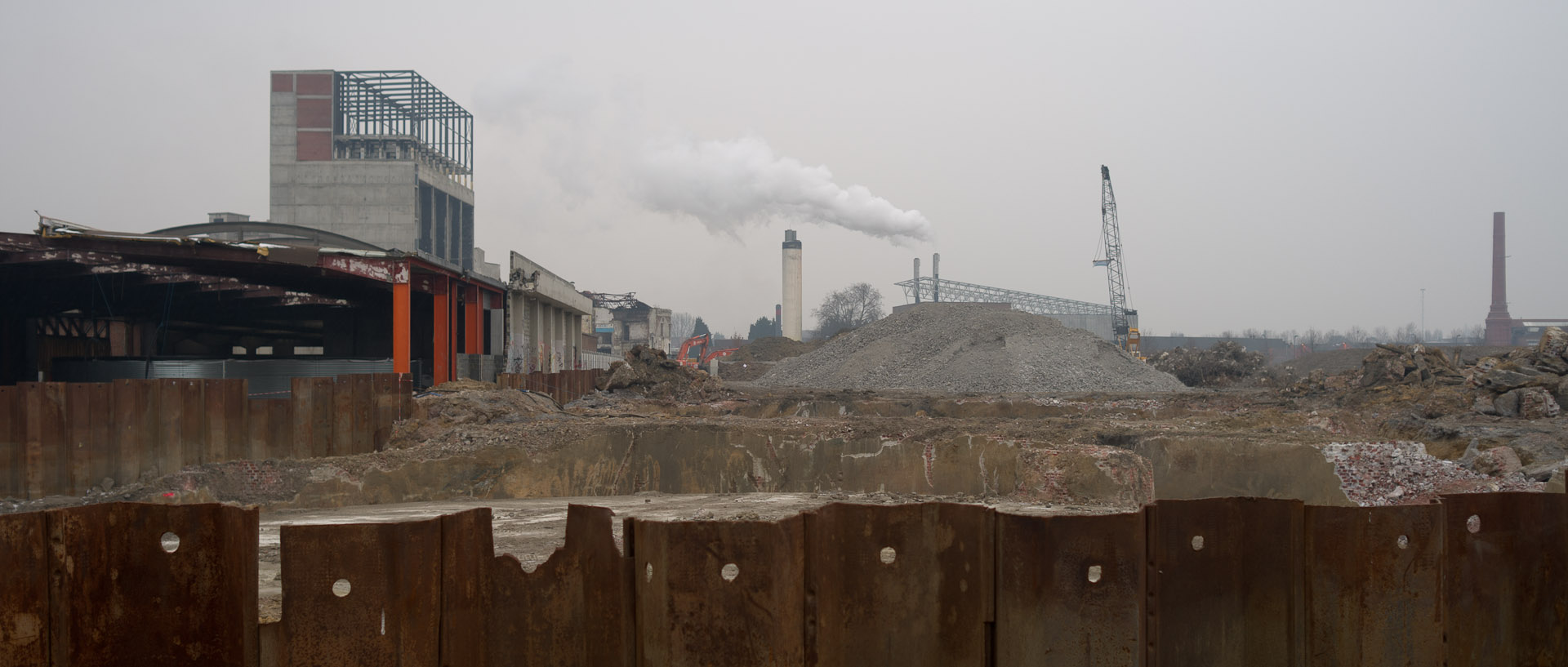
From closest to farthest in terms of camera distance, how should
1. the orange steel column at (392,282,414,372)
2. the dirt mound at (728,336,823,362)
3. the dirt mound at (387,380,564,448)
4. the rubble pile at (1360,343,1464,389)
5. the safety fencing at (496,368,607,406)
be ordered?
the dirt mound at (387,380,564,448) < the safety fencing at (496,368,607,406) < the orange steel column at (392,282,414,372) < the rubble pile at (1360,343,1464,389) < the dirt mound at (728,336,823,362)

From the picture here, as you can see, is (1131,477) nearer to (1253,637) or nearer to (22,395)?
(1253,637)

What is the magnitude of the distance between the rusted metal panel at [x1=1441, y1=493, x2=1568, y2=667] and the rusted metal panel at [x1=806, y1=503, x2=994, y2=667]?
2.22 m

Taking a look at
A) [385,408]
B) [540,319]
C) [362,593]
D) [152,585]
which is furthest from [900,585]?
[540,319]

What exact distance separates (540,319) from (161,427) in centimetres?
1895

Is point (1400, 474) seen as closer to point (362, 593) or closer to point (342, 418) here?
point (362, 593)

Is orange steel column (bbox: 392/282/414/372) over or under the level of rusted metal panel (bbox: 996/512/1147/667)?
over

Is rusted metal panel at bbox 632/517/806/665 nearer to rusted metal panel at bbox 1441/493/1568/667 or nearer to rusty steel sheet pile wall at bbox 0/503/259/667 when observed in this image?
rusty steel sheet pile wall at bbox 0/503/259/667

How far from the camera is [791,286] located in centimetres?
6378

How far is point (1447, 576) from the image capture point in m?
3.93

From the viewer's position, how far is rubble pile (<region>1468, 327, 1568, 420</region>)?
1495 cm

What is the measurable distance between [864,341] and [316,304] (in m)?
20.7

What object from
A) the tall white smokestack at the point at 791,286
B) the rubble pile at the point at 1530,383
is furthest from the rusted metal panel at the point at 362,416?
the tall white smokestack at the point at 791,286

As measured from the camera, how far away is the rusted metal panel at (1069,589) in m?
3.43

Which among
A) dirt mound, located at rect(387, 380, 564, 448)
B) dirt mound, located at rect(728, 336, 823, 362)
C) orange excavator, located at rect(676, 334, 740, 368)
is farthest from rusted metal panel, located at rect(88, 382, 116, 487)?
dirt mound, located at rect(728, 336, 823, 362)
